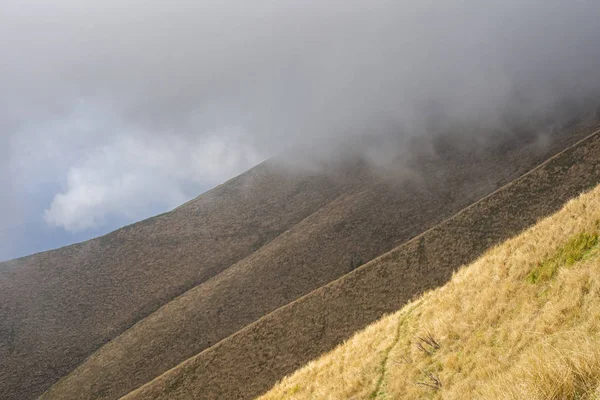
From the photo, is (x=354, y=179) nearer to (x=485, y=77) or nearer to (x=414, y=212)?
(x=414, y=212)

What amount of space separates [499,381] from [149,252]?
9735cm

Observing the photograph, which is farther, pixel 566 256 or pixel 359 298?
pixel 359 298

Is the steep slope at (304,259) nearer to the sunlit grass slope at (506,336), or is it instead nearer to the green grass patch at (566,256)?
the sunlit grass slope at (506,336)

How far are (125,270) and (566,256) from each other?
300ft

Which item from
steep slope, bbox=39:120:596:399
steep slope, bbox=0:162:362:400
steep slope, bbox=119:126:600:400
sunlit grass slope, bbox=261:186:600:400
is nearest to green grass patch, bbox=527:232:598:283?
sunlit grass slope, bbox=261:186:600:400

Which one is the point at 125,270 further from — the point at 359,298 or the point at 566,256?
the point at 566,256

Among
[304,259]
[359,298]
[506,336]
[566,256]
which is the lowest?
[359,298]

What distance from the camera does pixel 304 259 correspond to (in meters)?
74.8

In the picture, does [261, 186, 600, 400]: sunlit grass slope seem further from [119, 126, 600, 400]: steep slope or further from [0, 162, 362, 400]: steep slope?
[0, 162, 362, 400]: steep slope

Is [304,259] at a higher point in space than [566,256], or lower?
lower

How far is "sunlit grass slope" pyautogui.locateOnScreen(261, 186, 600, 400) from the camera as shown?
716cm

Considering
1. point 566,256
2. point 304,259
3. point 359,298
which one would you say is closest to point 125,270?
point 304,259

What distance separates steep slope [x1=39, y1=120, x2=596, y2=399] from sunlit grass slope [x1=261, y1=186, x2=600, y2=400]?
47570mm

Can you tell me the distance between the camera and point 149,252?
98.2 m
